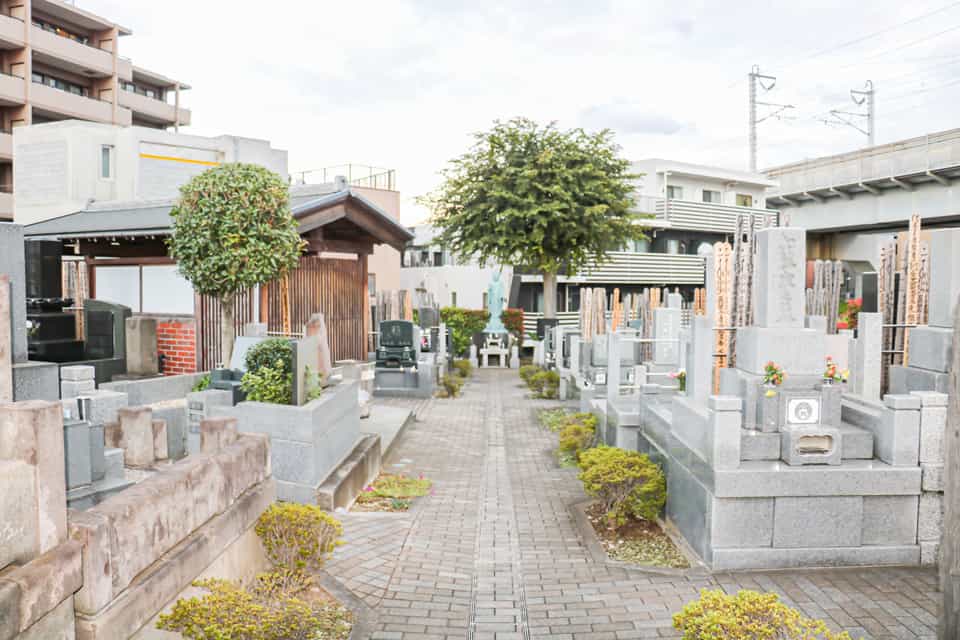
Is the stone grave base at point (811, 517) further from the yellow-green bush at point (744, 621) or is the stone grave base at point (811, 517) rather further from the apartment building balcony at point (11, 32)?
the apartment building balcony at point (11, 32)

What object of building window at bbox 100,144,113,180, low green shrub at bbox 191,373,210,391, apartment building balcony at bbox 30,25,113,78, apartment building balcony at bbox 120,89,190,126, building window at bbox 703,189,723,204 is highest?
apartment building balcony at bbox 30,25,113,78

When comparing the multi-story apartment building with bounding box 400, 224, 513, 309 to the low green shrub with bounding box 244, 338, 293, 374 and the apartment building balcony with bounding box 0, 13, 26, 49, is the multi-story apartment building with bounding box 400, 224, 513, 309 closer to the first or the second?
the apartment building balcony with bounding box 0, 13, 26, 49

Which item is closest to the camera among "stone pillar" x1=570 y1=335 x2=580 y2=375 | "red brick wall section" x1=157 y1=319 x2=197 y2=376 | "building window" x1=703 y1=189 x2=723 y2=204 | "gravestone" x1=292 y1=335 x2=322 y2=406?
"gravestone" x1=292 y1=335 x2=322 y2=406

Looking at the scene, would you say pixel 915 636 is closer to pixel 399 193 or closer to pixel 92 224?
pixel 92 224

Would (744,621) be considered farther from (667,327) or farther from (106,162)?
(106,162)

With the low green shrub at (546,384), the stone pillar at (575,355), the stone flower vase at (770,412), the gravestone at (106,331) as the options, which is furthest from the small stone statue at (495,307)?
the stone flower vase at (770,412)

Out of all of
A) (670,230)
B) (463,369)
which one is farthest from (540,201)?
(670,230)

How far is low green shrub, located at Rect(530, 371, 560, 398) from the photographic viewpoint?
19078 mm

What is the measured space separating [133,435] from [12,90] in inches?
1202

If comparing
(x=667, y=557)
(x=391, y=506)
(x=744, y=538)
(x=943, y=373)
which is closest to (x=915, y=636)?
(x=744, y=538)

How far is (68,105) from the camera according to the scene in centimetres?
3506

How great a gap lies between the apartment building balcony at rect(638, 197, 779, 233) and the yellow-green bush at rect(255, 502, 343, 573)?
3475 cm

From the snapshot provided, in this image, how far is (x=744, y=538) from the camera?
696cm

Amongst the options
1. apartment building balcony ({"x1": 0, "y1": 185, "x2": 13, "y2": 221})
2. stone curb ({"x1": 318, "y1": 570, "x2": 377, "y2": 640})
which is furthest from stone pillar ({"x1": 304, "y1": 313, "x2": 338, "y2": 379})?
apartment building balcony ({"x1": 0, "y1": 185, "x2": 13, "y2": 221})
